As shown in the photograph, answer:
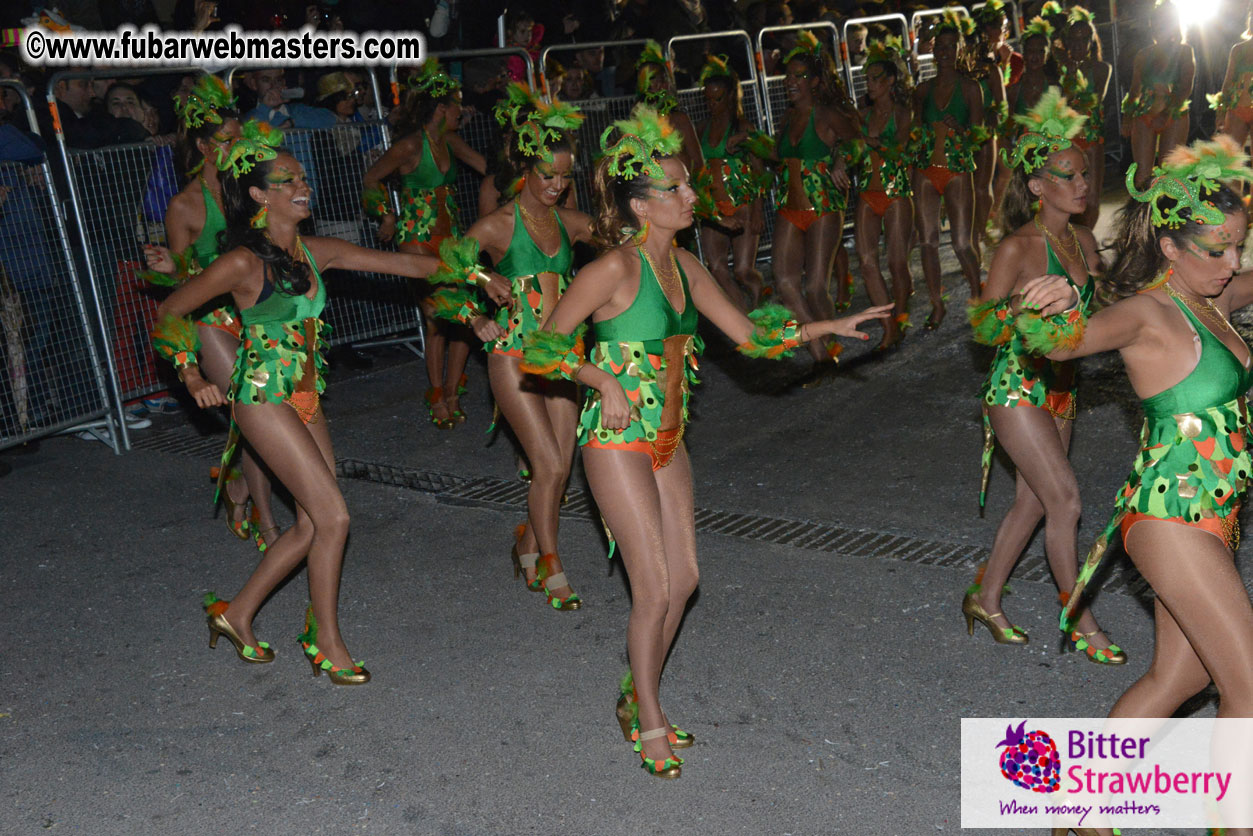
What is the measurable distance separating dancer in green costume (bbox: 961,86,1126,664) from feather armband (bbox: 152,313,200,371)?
9.81ft

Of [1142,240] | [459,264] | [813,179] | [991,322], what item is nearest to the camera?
[1142,240]

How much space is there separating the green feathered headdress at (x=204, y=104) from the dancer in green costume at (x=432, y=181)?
1723 millimetres

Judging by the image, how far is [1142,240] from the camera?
3.58 meters

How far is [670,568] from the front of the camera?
13.9ft

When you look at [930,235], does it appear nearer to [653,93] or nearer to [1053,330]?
[653,93]

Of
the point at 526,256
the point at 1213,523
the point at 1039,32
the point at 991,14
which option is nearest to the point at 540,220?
the point at 526,256

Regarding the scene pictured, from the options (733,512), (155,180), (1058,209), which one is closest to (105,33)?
(155,180)

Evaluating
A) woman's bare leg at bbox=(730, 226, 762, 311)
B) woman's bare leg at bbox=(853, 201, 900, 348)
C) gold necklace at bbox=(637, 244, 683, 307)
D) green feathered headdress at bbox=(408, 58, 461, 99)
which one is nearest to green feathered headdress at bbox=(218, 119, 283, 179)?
gold necklace at bbox=(637, 244, 683, 307)

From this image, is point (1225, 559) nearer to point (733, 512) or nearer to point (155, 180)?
point (733, 512)

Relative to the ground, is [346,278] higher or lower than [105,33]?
lower

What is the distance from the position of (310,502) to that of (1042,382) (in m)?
2.73

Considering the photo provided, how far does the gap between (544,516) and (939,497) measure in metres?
2.20

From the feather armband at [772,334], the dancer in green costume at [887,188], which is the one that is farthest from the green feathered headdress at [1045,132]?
the dancer in green costume at [887,188]

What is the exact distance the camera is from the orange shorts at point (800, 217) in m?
9.05
